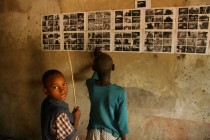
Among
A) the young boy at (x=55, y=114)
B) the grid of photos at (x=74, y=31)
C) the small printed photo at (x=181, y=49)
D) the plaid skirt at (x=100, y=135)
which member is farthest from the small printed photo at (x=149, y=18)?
the plaid skirt at (x=100, y=135)

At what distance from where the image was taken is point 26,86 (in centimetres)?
262

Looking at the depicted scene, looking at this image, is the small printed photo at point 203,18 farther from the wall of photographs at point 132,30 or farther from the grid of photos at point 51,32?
the grid of photos at point 51,32

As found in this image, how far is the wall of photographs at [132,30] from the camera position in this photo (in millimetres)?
1754

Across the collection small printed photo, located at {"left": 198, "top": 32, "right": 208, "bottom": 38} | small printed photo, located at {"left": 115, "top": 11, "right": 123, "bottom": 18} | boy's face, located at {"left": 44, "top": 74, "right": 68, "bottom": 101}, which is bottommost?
boy's face, located at {"left": 44, "top": 74, "right": 68, "bottom": 101}

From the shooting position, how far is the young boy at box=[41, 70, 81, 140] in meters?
1.52

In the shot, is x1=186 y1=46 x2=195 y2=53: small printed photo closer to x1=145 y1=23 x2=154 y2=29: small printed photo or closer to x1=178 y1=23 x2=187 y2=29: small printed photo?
x1=178 y1=23 x2=187 y2=29: small printed photo

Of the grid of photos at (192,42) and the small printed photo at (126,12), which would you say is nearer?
the grid of photos at (192,42)

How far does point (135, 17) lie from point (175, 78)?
61 centimetres

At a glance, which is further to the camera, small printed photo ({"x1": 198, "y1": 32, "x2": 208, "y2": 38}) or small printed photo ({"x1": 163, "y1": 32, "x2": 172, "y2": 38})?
small printed photo ({"x1": 163, "y1": 32, "x2": 172, "y2": 38})

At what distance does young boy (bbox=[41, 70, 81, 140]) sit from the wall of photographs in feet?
2.20

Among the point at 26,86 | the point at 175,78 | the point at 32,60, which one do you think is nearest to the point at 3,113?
the point at 26,86

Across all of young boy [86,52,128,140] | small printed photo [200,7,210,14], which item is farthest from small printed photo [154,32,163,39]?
young boy [86,52,128,140]

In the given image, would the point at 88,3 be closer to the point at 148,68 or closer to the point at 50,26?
the point at 50,26

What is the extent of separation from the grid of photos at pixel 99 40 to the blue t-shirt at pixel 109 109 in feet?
1.47
